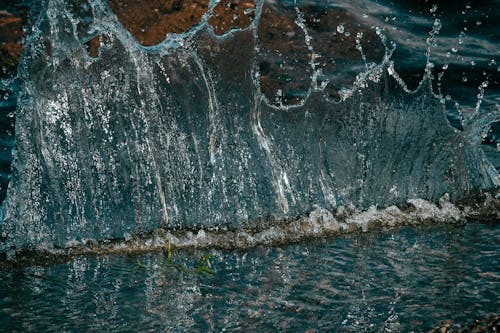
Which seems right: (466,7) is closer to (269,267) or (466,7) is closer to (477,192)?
(477,192)

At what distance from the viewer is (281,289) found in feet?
12.1

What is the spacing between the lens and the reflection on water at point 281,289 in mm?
3326

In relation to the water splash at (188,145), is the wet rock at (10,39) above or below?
above

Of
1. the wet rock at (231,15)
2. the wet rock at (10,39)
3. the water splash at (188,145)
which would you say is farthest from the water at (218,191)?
the wet rock at (231,15)

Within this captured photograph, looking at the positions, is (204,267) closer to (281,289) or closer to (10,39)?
(281,289)

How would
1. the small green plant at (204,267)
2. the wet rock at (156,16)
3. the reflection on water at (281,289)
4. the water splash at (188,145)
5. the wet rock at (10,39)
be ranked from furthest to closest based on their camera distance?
the wet rock at (156,16) < the wet rock at (10,39) < the water splash at (188,145) < the small green plant at (204,267) < the reflection on water at (281,289)

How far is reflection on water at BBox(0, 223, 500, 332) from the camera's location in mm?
3326

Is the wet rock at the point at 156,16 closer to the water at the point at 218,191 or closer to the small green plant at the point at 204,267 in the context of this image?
the water at the point at 218,191

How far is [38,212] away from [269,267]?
1.82 metres

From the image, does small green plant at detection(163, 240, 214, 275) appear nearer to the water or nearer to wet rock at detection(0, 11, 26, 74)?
the water

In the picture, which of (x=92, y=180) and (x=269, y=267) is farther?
(x=92, y=180)

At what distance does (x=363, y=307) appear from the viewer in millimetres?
3408

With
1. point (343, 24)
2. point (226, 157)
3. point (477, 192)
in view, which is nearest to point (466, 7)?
point (343, 24)

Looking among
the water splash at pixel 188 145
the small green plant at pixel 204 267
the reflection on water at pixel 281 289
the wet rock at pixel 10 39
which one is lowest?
the reflection on water at pixel 281 289
